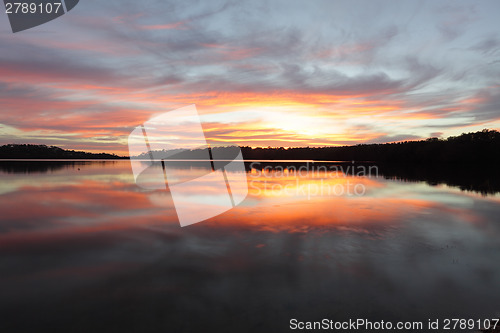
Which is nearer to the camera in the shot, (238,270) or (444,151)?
(238,270)

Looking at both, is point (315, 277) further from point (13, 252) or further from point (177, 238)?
point (13, 252)

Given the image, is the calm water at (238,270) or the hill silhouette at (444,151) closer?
the calm water at (238,270)

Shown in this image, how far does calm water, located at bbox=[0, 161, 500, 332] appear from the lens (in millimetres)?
6000

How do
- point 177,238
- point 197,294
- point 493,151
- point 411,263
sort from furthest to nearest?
1. point 493,151
2. point 177,238
3. point 411,263
4. point 197,294

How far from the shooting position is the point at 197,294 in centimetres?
679

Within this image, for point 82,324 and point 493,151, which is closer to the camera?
point 82,324

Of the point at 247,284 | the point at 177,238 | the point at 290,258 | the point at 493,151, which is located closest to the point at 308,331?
the point at 247,284

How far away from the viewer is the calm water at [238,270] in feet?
19.7

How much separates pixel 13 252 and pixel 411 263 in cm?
1212

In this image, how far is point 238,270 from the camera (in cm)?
816

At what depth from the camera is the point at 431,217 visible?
15586mm

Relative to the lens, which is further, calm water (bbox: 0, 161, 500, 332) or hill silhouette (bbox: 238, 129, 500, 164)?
hill silhouette (bbox: 238, 129, 500, 164)

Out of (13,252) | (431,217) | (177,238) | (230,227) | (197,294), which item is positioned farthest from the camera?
(431,217)

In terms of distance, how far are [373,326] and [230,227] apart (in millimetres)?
7845
